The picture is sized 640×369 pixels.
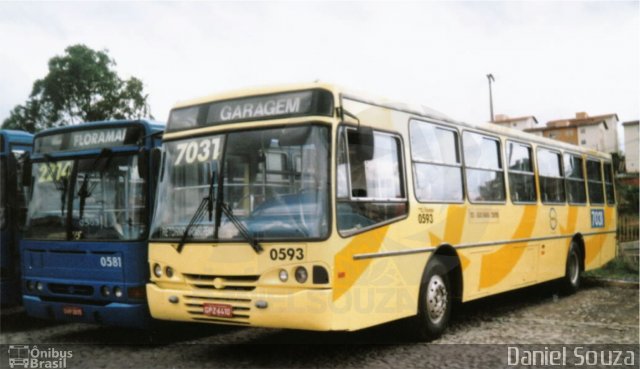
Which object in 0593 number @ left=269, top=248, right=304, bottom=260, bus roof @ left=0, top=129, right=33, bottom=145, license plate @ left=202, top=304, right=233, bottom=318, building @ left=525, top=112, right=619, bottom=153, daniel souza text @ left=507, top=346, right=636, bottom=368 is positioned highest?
building @ left=525, top=112, right=619, bottom=153

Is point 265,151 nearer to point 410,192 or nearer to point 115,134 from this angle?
point 410,192

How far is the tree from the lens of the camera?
4897 centimetres

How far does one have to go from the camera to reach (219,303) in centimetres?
716

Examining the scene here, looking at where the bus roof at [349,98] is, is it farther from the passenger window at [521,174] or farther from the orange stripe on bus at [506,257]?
the orange stripe on bus at [506,257]

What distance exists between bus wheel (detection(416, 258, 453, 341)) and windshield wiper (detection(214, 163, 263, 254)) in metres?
2.23

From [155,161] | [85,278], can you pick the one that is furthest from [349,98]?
[85,278]

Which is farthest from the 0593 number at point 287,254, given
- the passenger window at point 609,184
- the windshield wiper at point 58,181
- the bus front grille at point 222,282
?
the passenger window at point 609,184

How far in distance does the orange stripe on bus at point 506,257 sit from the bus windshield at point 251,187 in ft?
12.3

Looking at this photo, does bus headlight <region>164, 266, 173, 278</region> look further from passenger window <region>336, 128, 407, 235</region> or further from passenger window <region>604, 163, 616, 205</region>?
passenger window <region>604, 163, 616, 205</region>

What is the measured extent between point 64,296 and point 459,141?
17.7 feet

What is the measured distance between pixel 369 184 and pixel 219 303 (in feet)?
6.36

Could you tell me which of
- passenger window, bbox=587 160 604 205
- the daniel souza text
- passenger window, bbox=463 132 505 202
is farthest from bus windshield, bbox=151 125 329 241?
passenger window, bbox=587 160 604 205

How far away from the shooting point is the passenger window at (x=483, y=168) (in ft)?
32.0

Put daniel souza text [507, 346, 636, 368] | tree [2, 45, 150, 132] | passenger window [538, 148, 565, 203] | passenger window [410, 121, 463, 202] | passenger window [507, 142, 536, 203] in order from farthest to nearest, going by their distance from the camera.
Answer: tree [2, 45, 150, 132], passenger window [538, 148, 565, 203], passenger window [507, 142, 536, 203], passenger window [410, 121, 463, 202], daniel souza text [507, 346, 636, 368]
